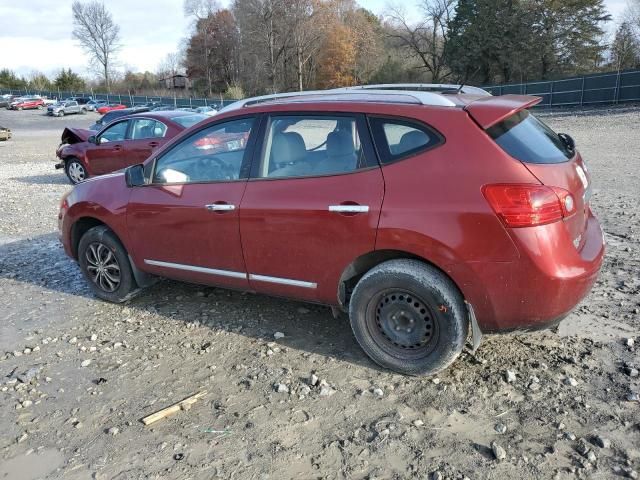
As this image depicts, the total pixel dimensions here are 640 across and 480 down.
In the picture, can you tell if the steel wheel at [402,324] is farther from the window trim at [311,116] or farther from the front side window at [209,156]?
the front side window at [209,156]

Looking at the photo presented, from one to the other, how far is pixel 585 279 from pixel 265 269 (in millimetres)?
2192

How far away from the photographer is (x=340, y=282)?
378 centimetres

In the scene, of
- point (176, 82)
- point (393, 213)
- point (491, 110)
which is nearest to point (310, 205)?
point (393, 213)

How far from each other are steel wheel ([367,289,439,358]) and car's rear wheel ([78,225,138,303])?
2.53 m

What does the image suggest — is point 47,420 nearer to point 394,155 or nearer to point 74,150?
point 394,155

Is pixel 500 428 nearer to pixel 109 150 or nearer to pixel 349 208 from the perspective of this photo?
pixel 349 208

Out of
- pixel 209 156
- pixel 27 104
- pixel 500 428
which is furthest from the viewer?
pixel 27 104

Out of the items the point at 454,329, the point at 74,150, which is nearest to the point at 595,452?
the point at 454,329

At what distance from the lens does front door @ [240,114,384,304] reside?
3572mm

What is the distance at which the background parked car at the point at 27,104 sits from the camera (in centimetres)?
6912

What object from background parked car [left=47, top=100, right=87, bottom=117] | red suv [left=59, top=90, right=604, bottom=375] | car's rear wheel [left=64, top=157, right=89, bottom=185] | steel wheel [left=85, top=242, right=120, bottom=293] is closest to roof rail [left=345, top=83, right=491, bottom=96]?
red suv [left=59, top=90, right=604, bottom=375]

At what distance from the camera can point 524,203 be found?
123 inches

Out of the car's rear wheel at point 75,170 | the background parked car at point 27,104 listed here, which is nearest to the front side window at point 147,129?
the car's rear wheel at point 75,170

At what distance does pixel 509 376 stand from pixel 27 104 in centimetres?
7852
